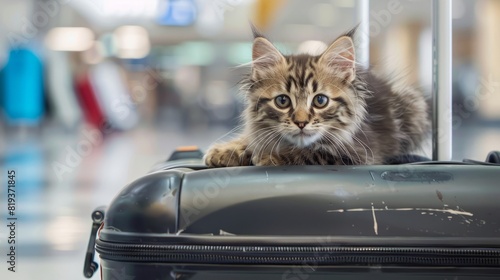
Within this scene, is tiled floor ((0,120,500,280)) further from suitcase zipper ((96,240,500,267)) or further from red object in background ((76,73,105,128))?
red object in background ((76,73,105,128))

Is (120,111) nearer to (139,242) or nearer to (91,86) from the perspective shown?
(91,86)

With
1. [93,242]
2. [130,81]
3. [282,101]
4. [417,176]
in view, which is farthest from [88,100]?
[417,176]

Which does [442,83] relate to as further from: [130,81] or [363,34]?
[130,81]

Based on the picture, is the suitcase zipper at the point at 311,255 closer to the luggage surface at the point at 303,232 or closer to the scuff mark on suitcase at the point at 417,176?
the luggage surface at the point at 303,232

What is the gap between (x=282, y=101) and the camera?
1441 millimetres

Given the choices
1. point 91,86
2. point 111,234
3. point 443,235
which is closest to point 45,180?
point 111,234

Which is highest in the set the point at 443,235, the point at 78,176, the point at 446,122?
the point at 446,122

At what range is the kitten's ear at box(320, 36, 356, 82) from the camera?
1.43 metres

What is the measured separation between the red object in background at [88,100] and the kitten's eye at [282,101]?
9.73 metres

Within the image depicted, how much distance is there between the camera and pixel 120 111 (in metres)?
12.9

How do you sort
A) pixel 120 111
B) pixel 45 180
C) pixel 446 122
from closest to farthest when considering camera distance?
pixel 446 122 → pixel 45 180 → pixel 120 111

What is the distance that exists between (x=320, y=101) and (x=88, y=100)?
9.89 meters

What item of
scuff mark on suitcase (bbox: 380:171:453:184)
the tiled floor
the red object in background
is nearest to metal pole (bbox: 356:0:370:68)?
scuff mark on suitcase (bbox: 380:171:453:184)

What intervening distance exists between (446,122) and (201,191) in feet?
2.25
